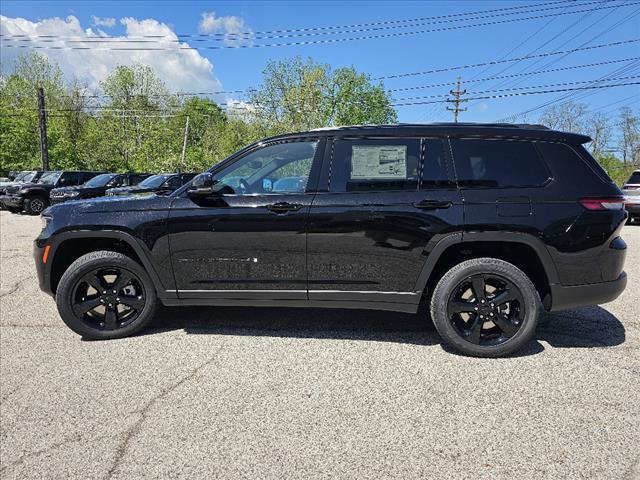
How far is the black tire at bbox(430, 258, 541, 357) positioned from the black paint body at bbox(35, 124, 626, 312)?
178 millimetres

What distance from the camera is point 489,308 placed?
11.5 ft

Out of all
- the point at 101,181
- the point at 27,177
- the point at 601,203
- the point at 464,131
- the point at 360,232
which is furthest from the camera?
the point at 27,177

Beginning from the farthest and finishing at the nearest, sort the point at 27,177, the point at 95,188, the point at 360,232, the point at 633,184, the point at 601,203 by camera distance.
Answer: the point at 27,177, the point at 95,188, the point at 633,184, the point at 360,232, the point at 601,203

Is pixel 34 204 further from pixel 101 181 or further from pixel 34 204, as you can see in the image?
pixel 101 181

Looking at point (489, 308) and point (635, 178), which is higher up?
point (635, 178)

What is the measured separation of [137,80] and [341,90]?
2328 centimetres

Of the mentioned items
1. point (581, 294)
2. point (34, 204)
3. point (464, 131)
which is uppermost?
point (464, 131)

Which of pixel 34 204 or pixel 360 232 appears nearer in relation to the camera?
pixel 360 232

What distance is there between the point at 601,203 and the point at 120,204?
3.90 m

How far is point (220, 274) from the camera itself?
12.1 feet

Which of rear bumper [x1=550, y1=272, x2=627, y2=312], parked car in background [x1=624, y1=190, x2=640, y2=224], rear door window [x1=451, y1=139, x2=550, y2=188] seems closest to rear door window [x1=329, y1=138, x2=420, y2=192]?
rear door window [x1=451, y1=139, x2=550, y2=188]

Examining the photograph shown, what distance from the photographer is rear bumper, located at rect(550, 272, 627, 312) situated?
3424 millimetres

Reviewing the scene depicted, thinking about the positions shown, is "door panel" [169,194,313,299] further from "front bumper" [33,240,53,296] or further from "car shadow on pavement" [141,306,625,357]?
"front bumper" [33,240,53,296]

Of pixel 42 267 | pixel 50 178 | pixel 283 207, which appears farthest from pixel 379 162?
pixel 50 178
